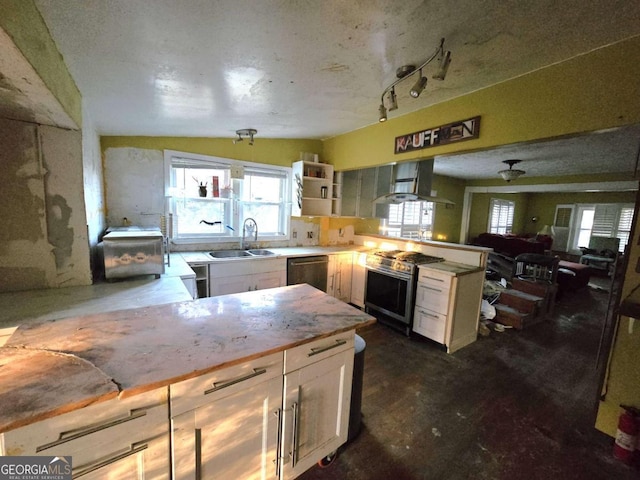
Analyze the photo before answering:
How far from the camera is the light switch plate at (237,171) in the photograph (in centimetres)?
341

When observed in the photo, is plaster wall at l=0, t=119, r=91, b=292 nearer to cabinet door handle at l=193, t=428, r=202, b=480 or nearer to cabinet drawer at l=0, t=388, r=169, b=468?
cabinet drawer at l=0, t=388, r=169, b=468

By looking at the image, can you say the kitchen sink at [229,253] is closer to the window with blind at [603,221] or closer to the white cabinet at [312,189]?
the white cabinet at [312,189]

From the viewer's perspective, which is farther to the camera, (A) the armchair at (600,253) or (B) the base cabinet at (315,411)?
(A) the armchair at (600,253)

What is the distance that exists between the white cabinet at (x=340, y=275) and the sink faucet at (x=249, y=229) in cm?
110

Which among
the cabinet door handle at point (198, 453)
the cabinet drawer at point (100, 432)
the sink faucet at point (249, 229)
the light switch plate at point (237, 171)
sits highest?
the light switch plate at point (237, 171)

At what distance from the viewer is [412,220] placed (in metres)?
5.97

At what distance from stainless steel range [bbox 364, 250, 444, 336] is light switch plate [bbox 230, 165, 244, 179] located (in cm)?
199

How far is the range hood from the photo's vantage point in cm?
308

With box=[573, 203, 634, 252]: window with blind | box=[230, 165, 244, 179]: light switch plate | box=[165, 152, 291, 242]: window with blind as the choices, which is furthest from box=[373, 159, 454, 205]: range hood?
box=[573, 203, 634, 252]: window with blind

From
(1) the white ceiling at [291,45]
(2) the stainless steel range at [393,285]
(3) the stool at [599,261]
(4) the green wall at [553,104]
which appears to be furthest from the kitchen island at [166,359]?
(3) the stool at [599,261]

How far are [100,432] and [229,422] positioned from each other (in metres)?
0.42

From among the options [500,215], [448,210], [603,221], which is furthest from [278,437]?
[603,221]

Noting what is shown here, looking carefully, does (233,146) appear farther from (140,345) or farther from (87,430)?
(87,430)

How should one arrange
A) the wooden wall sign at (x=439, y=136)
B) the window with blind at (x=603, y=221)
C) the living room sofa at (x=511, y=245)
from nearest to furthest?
the wooden wall sign at (x=439, y=136), the living room sofa at (x=511, y=245), the window with blind at (x=603, y=221)
